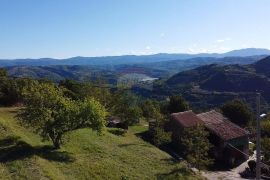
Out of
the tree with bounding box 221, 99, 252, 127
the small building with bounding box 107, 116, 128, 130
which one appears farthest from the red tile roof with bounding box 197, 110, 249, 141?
the tree with bounding box 221, 99, 252, 127

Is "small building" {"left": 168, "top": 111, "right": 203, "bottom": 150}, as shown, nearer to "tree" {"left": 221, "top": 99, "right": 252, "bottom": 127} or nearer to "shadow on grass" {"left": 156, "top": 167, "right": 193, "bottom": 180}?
"shadow on grass" {"left": 156, "top": 167, "right": 193, "bottom": 180}

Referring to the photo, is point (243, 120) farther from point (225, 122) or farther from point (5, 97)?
point (5, 97)

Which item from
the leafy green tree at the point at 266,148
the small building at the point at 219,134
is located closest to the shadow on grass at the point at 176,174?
the leafy green tree at the point at 266,148

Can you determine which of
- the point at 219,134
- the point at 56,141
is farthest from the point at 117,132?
the point at 56,141

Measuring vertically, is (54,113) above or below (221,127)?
above

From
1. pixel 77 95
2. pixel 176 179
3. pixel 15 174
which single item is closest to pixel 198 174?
pixel 176 179

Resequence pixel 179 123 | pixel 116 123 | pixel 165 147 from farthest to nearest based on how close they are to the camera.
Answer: pixel 116 123 → pixel 179 123 → pixel 165 147

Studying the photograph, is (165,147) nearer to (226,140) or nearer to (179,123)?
(179,123)

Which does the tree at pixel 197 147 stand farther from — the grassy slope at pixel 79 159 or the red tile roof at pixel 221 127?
the red tile roof at pixel 221 127
